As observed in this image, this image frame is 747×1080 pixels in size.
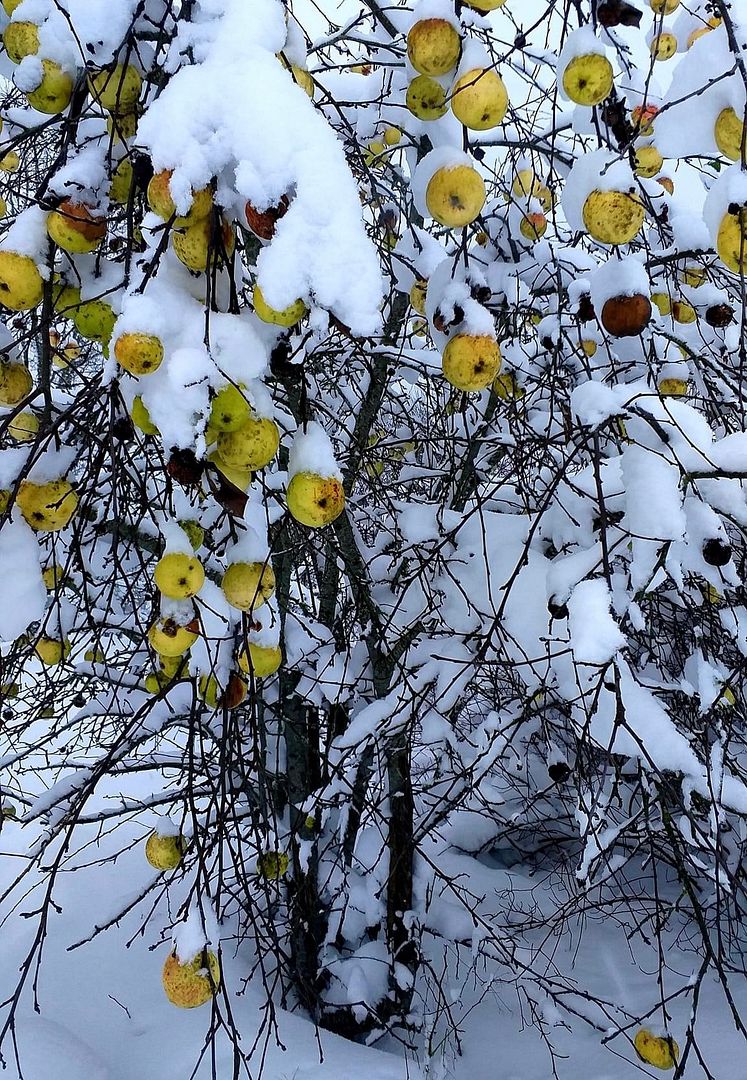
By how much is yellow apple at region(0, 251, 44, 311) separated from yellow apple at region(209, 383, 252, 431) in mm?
378

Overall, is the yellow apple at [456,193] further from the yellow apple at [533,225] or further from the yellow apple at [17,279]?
the yellow apple at [533,225]

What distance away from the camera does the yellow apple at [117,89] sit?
41.6 inches

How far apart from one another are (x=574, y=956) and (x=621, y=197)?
446 cm

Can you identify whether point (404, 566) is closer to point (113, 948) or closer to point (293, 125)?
point (293, 125)

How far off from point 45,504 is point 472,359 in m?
0.83

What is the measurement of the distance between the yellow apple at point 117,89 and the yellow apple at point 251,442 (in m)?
0.52

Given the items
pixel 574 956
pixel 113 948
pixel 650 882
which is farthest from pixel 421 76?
pixel 650 882

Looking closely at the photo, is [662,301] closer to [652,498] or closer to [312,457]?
[652,498]

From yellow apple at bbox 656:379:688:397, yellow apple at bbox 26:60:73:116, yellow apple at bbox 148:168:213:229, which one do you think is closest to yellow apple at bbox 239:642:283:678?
yellow apple at bbox 148:168:213:229

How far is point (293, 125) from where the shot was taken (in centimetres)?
78

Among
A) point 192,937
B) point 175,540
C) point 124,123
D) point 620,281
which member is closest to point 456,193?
point 620,281

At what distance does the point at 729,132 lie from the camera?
106cm

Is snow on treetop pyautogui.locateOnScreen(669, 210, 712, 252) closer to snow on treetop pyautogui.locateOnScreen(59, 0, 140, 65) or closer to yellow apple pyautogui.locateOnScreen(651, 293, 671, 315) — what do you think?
yellow apple pyautogui.locateOnScreen(651, 293, 671, 315)

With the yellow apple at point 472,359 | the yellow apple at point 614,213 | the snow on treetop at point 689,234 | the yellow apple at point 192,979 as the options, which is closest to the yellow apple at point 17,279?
the yellow apple at point 472,359
